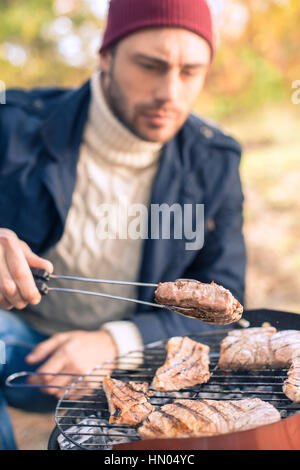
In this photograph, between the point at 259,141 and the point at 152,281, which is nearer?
the point at 152,281

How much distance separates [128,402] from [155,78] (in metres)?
1.78

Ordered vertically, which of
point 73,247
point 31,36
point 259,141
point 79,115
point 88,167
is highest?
point 31,36

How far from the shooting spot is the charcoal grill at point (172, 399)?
1.30m

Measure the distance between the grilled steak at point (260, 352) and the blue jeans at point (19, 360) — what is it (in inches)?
53.8

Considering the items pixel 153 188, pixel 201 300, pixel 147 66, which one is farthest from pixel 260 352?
pixel 147 66

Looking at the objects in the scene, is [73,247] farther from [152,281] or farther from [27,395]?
[27,395]

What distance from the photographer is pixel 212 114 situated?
8312 mm

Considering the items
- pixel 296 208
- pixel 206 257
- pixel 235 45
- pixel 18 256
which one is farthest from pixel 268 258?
pixel 18 256

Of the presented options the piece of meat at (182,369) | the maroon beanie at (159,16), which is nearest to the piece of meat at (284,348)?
the piece of meat at (182,369)

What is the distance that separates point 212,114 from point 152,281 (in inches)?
246

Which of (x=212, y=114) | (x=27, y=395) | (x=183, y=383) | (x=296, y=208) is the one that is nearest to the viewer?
(x=183, y=383)

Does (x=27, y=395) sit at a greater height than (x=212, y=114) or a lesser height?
lesser

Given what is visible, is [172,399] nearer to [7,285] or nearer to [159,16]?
[7,285]

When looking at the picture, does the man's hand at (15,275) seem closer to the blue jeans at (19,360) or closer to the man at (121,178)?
the man at (121,178)
